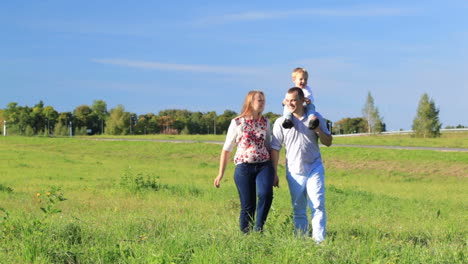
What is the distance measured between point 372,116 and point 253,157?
81.5 meters

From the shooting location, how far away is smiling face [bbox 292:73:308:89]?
7.02m

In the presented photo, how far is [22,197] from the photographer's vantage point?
13.7 metres

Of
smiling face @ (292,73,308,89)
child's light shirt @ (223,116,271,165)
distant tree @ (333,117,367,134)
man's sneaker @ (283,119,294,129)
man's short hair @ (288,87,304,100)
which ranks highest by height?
distant tree @ (333,117,367,134)

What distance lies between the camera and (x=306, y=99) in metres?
6.84

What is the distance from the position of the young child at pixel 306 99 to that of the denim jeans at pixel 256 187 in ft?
2.16

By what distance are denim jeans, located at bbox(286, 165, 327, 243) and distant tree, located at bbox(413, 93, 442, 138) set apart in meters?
65.2

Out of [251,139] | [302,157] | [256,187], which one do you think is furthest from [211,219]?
[302,157]

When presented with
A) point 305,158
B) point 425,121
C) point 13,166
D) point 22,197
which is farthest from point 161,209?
point 425,121

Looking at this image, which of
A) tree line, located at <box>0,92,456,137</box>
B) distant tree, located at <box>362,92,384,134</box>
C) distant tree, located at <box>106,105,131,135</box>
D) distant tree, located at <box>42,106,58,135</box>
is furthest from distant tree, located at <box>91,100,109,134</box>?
distant tree, located at <box>362,92,384,134</box>

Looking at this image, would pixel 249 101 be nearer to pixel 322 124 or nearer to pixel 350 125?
pixel 322 124

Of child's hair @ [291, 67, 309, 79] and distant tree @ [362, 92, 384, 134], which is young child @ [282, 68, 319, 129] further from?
distant tree @ [362, 92, 384, 134]

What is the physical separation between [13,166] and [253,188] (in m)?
22.2

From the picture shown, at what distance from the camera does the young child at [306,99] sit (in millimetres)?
6500

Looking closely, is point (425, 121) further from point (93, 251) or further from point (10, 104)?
point (10, 104)
